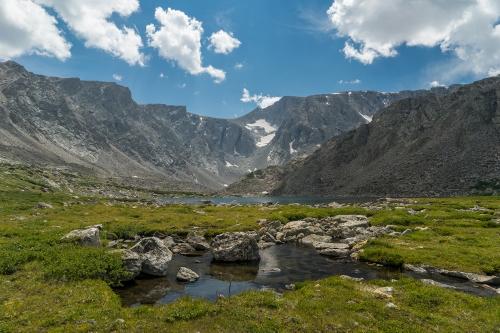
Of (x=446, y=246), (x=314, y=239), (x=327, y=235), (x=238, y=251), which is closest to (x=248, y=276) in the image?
(x=238, y=251)

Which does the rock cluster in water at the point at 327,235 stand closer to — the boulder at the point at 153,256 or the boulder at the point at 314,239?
the boulder at the point at 314,239

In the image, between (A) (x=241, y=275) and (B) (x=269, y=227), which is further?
(B) (x=269, y=227)

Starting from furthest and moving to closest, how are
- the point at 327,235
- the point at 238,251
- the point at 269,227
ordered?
1. the point at 269,227
2. the point at 327,235
3. the point at 238,251

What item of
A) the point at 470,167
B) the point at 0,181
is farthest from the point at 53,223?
the point at 470,167

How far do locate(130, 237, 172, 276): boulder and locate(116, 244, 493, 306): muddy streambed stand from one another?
0.84 m

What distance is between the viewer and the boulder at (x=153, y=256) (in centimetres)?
2973

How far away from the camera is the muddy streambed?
25.6 m

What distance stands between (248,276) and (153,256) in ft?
26.8

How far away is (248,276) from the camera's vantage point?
3098cm

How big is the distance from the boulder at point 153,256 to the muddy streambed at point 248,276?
84cm

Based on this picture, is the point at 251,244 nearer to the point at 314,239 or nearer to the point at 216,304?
the point at 314,239

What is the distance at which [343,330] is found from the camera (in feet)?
58.0

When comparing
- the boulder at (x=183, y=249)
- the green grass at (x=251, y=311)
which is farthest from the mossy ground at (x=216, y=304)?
the boulder at (x=183, y=249)

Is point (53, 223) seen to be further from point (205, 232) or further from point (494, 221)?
point (494, 221)
